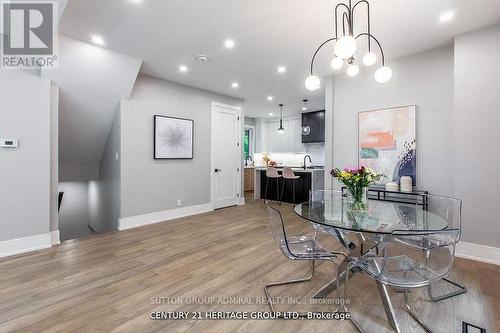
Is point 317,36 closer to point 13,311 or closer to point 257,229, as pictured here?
point 257,229

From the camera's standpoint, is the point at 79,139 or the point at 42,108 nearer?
the point at 42,108

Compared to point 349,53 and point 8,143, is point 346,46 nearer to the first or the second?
point 349,53

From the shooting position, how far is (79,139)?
14.5 feet

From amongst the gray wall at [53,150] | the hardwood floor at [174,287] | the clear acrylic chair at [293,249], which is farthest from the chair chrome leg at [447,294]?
the gray wall at [53,150]

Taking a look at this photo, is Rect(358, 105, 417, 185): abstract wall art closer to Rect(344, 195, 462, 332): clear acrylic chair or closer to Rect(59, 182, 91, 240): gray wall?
Rect(344, 195, 462, 332): clear acrylic chair

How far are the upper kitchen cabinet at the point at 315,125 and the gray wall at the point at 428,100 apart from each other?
2878 mm

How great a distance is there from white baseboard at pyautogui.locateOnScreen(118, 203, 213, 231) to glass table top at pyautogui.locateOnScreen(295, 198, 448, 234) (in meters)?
3.09

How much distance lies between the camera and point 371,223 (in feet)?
6.42

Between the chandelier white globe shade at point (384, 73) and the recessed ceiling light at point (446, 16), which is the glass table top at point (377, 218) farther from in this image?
the recessed ceiling light at point (446, 16)

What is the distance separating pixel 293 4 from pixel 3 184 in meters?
4.00

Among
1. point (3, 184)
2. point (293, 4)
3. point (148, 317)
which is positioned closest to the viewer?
point (148, 317)

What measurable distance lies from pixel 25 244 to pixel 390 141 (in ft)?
17.6

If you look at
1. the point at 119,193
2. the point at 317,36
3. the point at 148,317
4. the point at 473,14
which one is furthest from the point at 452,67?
the point at 119,193

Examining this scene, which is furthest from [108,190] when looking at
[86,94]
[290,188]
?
[290,188]
